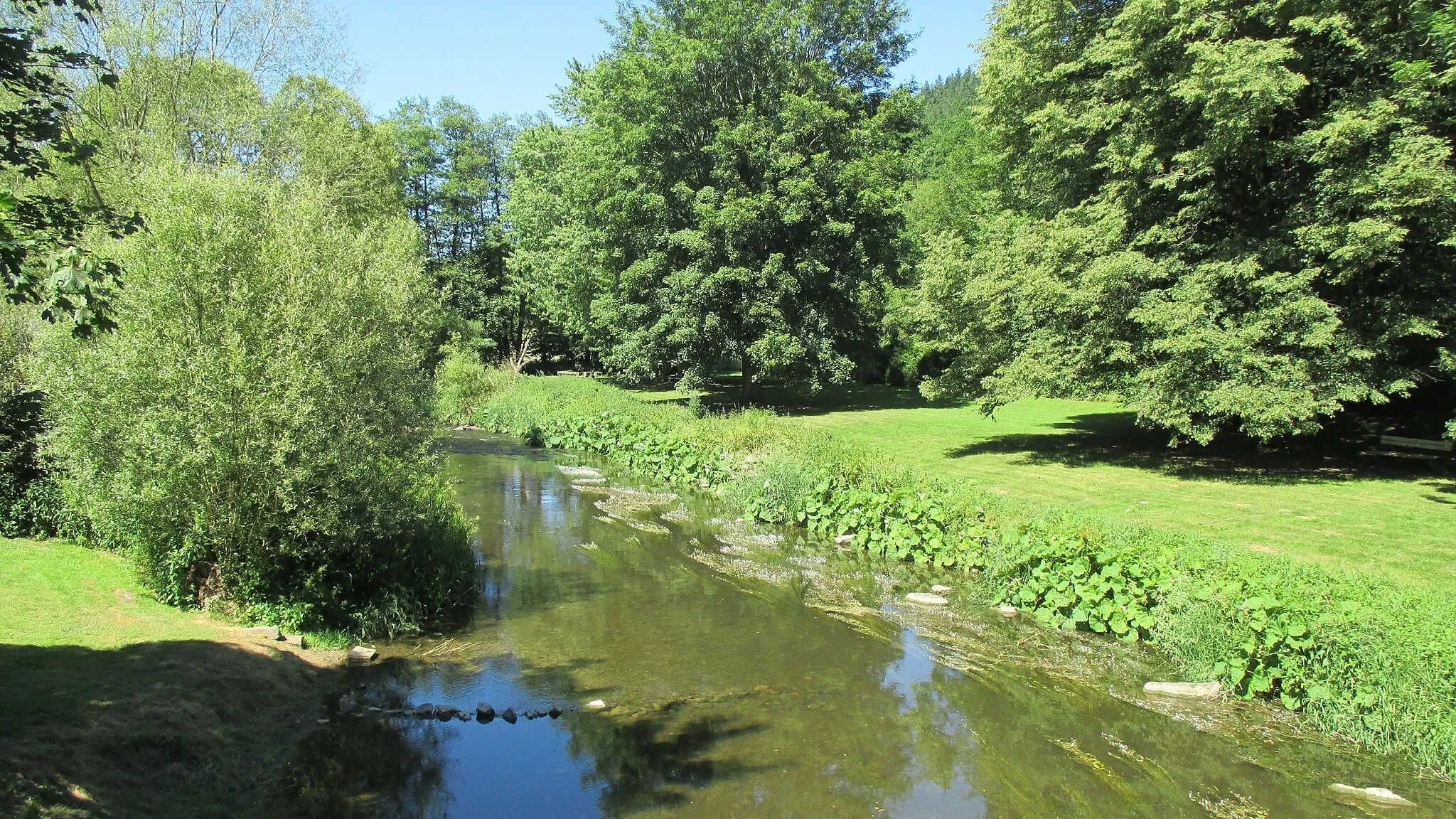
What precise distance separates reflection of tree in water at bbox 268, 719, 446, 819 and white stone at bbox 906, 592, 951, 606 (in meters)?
6.72

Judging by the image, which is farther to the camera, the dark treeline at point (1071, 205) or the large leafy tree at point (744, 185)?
the large leafy tree at point (744, 185)

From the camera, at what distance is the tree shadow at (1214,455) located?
1722 cm

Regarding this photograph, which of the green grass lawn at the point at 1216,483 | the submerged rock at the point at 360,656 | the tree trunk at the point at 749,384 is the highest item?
the tree trunk at the point at 749,384

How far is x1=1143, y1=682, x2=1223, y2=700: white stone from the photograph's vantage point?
8625 mm

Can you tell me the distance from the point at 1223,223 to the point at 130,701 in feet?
68.4

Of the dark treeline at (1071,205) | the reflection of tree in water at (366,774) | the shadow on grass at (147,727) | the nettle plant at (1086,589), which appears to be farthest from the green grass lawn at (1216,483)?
the shadow on grass at (147,727)

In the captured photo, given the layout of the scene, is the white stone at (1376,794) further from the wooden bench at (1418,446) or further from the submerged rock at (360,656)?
the wooden bench at (1418,446)

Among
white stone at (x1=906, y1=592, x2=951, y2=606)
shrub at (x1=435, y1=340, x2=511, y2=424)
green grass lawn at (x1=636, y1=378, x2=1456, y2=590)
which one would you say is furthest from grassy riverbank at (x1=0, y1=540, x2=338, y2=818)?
shrub at (x1=435, y1=340, x2=511, y2=424)

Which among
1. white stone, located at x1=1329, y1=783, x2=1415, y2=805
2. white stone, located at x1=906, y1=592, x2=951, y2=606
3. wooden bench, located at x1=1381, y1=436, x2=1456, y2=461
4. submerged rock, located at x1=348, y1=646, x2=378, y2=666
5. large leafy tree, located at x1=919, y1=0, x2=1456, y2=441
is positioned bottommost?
submerged rock, located at x1=348, y1=646, x2=378, y2=666

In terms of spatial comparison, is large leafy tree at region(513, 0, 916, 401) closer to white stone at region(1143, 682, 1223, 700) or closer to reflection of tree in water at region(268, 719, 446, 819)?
white stone at region(1143, 682, 1223, 700)

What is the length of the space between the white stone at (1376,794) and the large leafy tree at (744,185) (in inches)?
902

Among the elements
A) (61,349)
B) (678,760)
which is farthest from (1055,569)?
(61,349)

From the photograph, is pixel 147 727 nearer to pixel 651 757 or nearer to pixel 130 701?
pixel 130 701

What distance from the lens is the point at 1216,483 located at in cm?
Result: 1639
